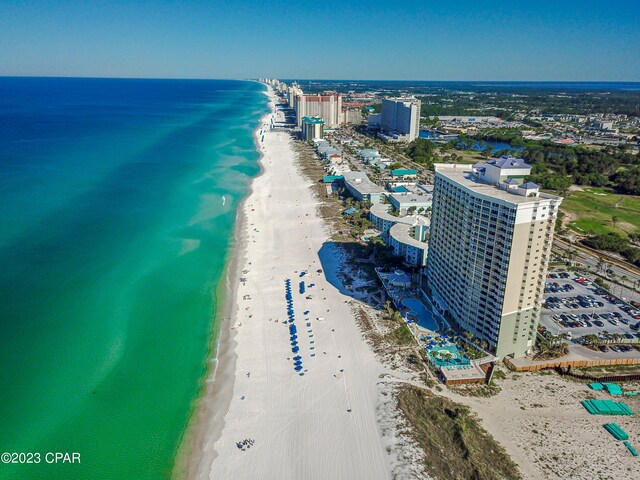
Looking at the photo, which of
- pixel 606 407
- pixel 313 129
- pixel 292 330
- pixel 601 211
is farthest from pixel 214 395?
pixel 313 129

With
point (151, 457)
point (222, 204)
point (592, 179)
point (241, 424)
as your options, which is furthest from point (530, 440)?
point (592, 179)

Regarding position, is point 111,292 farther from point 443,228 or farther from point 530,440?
point 530,440

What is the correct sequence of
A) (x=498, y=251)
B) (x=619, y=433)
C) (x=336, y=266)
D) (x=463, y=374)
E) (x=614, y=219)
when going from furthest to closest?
(x=614, y=219) < (x=336, y=266) < (x=498, y=251) < (x=463, y=374) < (x=619, y=433)

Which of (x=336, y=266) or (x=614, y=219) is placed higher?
(x=614, y=219)

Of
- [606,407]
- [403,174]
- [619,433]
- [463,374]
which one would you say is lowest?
[619,433]

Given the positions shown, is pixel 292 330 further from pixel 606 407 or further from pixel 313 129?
pixel 313 129

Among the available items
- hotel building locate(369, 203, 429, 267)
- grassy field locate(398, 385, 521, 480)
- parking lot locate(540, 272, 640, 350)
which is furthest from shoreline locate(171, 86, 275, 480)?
parking lot locate(540, 272, 640, 350)

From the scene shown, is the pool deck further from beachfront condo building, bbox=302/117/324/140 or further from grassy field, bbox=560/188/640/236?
beachfront condo building, bbox=302/117/324/140

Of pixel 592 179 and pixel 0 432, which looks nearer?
pixel 0 432
